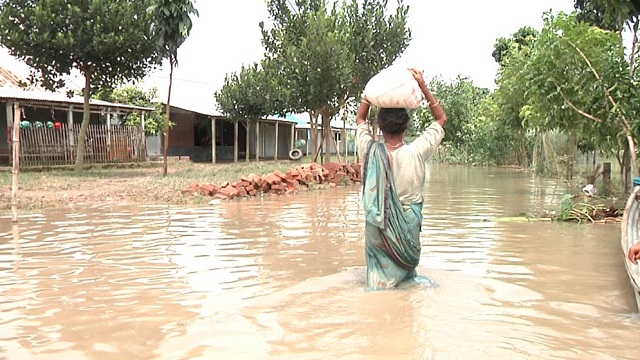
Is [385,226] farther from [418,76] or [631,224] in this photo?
[631,224]

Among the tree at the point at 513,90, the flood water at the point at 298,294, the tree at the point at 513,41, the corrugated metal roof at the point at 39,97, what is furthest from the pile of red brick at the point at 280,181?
the tree at the point at 513,41

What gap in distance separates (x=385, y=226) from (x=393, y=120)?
0.76 m

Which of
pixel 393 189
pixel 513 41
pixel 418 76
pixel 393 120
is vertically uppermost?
pixel 513 41

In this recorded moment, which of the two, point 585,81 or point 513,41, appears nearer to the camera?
point 585,81

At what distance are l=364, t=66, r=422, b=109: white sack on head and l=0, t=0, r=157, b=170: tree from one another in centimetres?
1612

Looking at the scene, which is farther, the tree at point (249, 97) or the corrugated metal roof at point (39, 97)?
the tree at point (249, 97)

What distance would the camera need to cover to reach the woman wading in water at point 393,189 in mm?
4168

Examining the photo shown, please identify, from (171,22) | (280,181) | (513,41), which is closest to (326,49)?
(171,22)

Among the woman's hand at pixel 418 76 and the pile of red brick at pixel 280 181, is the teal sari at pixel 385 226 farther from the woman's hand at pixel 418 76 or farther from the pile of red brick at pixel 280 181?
the pile of red brick at pixel 280 181

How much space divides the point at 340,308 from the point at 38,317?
219 centimetres

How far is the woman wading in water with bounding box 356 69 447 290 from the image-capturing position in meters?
4.17

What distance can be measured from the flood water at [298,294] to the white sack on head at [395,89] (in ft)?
4.54

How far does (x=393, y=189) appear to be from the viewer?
4195mm

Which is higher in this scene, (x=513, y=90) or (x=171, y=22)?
(x=171, y=22)
